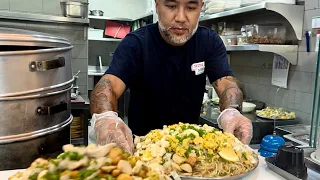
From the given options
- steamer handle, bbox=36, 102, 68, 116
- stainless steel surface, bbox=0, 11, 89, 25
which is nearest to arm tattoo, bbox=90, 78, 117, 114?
steamer handle, bbox=36, 102, 68, 116

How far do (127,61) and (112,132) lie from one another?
75 cm

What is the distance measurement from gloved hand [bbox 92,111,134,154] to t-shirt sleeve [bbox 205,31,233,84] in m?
0.93

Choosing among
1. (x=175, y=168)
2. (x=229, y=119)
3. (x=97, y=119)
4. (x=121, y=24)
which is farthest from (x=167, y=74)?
(x=121, y=24)

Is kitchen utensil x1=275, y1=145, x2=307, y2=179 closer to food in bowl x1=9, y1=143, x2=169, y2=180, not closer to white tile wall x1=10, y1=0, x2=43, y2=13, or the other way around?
food in bowl x1=9, y1=143, x2=169, y2=180

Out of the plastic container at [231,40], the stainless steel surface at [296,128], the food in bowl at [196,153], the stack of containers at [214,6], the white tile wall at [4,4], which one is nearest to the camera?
the food in bowl at [196,153]

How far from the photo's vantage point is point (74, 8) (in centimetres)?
381

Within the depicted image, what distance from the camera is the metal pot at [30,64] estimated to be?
5.48 ft

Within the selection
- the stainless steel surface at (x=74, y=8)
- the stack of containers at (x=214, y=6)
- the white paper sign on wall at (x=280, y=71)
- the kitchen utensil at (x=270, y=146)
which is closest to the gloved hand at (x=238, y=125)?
the kitchen utensil at (x=270, y=146)

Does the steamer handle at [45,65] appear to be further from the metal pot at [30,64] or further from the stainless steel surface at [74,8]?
the stainless steel surface at [74,8]

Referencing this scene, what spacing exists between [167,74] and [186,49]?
21cm

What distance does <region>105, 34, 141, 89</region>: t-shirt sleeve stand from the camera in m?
1.85

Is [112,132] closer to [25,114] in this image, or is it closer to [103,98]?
[103,98]

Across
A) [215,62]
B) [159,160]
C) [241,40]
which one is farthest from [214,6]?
[159,160]

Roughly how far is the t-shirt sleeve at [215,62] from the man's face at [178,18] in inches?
10.5
